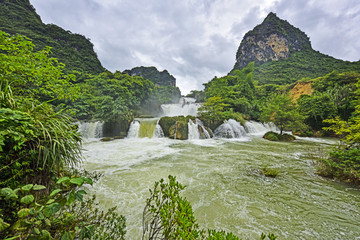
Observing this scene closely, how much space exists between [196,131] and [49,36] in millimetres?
44585

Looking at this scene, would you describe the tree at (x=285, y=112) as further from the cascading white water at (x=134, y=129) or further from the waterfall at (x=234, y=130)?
the cascading white water at (x=134, y=129)

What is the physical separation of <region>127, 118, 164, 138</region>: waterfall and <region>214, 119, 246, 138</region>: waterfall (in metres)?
6.34

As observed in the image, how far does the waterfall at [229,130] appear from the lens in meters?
14.6

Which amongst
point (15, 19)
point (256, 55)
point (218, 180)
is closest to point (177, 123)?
point (218, 180)

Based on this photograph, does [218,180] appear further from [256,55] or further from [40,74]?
[256,55]

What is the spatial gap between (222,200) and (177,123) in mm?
10730

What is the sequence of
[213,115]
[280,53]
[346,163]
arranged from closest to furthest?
[346,163] → [213,115] → [280,53]

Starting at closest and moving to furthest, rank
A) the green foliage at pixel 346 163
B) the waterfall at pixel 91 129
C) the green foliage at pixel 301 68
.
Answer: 1. the green foliage at pixel 346 163
2. the waterfall at pixel 91 129
3. the green foliage at pixel 301 68

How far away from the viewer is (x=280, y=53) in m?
64.6

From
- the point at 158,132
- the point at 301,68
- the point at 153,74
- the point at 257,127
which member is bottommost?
the point at 158,132

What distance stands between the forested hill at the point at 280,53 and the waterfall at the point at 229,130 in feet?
120

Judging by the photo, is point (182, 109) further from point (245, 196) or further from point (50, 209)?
point (50, 209)

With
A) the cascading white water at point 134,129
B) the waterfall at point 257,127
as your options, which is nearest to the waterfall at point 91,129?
the cascading white water at point 134,129

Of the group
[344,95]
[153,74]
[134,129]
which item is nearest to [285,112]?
[344,95]
